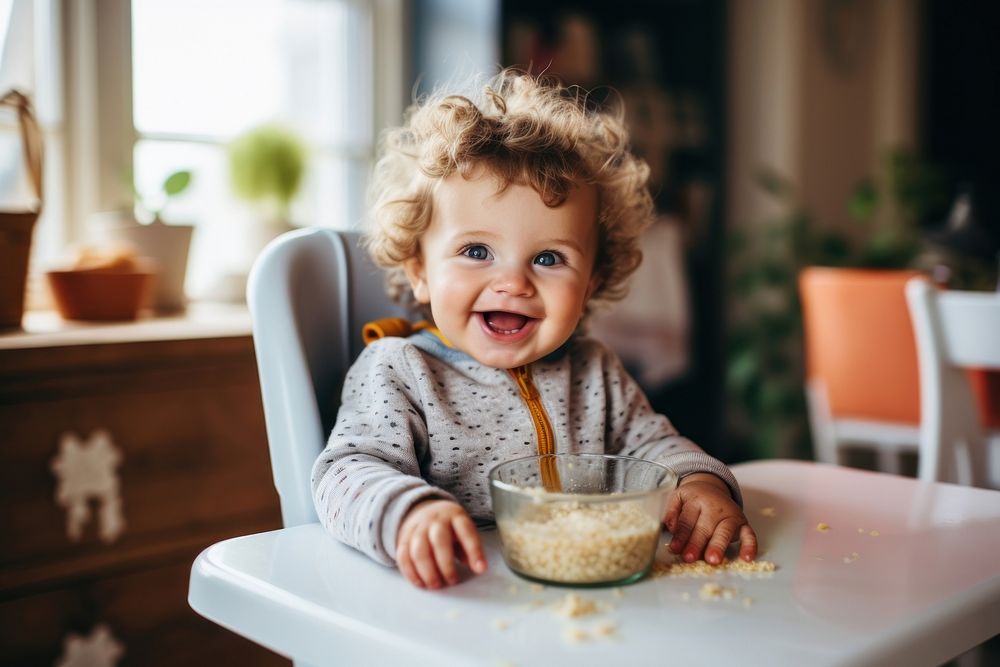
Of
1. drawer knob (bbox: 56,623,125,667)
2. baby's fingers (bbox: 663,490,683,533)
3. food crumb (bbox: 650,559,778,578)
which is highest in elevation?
food crumb (bbox: 650,559,778,578)

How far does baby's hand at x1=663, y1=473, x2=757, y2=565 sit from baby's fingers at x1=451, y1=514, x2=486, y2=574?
16 centimetres

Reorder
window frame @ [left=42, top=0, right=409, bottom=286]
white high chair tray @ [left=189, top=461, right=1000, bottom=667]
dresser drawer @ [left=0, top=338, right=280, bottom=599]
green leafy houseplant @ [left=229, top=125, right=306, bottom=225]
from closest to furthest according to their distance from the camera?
1. white high chair tray @ [left=189, top=461, right=1000, bottom=667]
2. dresser drawer @ [left=0, top=338, right=280, bottom=599]
3. window frame @ [left=42, top=0, right=409, bottom=286]
4. green leafy houseplant @ [left=229, top=125, right=306, bottom=225]

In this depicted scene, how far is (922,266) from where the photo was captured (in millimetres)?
3342

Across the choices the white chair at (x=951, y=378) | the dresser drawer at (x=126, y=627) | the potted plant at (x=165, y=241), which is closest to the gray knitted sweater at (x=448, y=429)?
the white chair at (x=951, y=378)

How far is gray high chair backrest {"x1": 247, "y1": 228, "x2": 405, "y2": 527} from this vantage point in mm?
799

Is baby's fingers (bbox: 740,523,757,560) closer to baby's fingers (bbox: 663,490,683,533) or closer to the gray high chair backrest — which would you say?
baby's fingers (bbox: 663,490,683,533)

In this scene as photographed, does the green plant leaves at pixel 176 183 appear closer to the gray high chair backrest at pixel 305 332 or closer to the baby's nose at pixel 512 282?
the gray high chair backrest at pixel 305 332

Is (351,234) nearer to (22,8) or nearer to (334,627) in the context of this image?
(334,627)

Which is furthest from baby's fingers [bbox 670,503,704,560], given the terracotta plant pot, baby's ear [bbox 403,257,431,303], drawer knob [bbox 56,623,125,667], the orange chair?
the orange chair

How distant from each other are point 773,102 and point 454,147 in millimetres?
3192

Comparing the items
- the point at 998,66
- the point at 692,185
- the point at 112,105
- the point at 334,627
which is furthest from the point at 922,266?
the point at 334,627

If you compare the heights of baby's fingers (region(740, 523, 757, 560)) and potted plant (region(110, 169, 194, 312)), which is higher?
potted plant (region(110, 169, 194, 312))

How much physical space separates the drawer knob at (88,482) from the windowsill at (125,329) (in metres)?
0.14

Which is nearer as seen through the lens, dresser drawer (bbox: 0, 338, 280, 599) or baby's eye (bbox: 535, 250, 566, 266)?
baby's eye (bbox: 535, 250, 566, 266)
